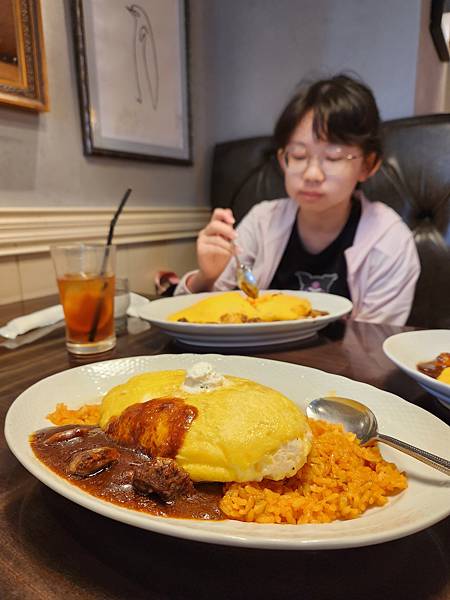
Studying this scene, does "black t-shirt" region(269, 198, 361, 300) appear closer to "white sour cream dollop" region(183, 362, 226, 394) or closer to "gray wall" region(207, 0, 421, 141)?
"gray wall" region(207, 0, 421, 141)

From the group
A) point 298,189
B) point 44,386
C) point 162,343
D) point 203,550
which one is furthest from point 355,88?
point 203,550

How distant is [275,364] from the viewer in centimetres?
72

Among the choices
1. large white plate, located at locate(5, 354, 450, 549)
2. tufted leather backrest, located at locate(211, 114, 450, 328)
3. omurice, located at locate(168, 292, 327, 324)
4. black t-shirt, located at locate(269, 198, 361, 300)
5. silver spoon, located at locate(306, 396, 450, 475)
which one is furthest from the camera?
tufted leather backrest, located at locate(211, 114, 450, 328)

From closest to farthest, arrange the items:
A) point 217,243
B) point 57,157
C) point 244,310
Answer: point 244,310
point 217,243
point 57,157

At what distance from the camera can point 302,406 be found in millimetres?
620

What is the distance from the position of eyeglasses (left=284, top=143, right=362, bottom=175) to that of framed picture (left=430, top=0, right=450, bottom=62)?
1037 millimetres

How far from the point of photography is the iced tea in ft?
3.06

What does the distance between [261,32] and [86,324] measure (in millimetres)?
2096

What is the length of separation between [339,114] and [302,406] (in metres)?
1.18

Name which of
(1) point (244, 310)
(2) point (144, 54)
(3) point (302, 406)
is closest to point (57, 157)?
(2) point (144, 54)

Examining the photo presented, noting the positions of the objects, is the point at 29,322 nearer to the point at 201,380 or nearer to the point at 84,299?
the point at 84,299

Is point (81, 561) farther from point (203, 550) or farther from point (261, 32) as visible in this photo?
point (261, 32)

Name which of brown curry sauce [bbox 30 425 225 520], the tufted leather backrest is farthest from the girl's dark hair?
brown curry sauce [bbox 30 425 225 520]

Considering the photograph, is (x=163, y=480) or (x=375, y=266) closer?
(x=163, y=480)
